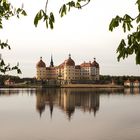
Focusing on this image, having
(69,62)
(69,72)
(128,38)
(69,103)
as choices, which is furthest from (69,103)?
(69,62)

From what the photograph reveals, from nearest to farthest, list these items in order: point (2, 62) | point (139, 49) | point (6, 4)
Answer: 1. point (139, 49)
2. point (6, 4)
3. point (2, 62)

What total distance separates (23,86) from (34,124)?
346 ft

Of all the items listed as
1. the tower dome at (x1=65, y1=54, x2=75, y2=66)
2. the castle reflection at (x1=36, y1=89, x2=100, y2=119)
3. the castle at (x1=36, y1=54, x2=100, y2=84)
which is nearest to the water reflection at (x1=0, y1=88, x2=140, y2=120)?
the castle reflection at (x1=36, y1=89, x2=100, y2=119)

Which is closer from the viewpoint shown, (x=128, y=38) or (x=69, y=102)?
(x=128, y=38)

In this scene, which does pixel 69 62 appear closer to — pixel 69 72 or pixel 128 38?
pixel 69 72

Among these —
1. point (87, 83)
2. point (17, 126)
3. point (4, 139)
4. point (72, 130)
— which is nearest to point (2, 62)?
point (4, 139)

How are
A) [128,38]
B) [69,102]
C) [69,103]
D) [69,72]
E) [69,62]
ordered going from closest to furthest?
[128,38]
[69,103]
[69,102]
[69,72]
[69,62]

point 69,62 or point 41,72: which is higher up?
point 69,62

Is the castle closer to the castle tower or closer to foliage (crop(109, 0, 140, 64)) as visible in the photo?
the castle tower

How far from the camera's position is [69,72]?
126250 mm

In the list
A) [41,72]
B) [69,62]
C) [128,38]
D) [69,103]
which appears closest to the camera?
[128,38]

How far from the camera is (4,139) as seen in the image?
55.4ft

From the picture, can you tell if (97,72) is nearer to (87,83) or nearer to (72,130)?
(87,83)

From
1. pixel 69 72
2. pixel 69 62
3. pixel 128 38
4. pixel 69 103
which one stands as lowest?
pixel 69 103
